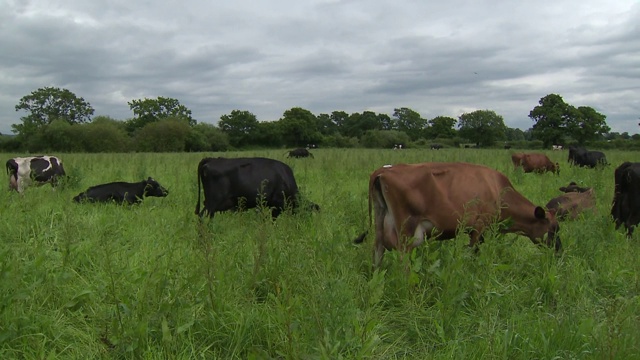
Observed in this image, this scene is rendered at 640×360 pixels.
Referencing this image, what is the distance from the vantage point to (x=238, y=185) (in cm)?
660

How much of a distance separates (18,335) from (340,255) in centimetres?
275

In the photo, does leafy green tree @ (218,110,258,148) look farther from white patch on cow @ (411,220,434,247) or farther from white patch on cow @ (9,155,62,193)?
white patch on cow @ (411,220,434,247)

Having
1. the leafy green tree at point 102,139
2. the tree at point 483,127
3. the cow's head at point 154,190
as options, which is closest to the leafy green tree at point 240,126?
the leafy green tree at point 102,139

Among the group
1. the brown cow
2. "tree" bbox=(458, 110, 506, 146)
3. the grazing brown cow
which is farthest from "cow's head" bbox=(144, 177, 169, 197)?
"tree" bbox=(458, 110, 506, 146)

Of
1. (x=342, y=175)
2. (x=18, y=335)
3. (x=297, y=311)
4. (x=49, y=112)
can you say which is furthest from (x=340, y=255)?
(x=49, y=112)

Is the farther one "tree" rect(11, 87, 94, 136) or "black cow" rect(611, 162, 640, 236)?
"tree" rect(11, 87, 94, 136)

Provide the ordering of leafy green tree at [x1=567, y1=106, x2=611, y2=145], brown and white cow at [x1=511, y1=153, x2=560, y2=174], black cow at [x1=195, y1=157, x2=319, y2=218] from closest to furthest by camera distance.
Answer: black cow at [x1=195, y1=157, x2=319, y2=218], brown and white cow at [x1=511, y1=153, x2=560, y2=174], leafy green tree at [x1=567, y1=106, x2=611, y2=145]

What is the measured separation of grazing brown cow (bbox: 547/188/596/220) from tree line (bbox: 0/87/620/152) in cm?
4636

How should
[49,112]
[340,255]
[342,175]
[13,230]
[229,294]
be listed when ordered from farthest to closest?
1. [49,112]
2. [342,175]
3. [13,230]
4. [340,255]
5. [229,294]

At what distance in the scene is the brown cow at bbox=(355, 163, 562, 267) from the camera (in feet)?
14.9

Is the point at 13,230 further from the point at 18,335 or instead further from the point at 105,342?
the point at 105,342

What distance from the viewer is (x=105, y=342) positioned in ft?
9.37

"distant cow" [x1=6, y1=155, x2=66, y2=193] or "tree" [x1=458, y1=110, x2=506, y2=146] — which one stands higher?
"tree" [x1=458, y1=110, x2=506, y2=146]

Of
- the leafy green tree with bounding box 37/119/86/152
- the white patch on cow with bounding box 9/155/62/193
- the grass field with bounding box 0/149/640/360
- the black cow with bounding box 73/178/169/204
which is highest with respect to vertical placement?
the leafy green tree with bounding box 37/119/86/152
